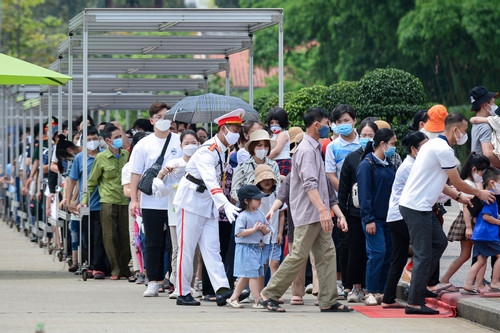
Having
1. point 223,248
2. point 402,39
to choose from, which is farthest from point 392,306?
point 402,39

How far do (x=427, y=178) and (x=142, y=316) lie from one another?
2879 millimetres

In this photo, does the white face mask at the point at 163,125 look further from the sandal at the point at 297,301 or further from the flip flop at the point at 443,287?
the flip flop at the point at 443,287

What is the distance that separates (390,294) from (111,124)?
5077 millimetres

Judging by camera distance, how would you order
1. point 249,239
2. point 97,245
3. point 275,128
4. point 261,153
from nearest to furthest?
point 249,239 → point 261,153 → point 275,128 → point 97,245

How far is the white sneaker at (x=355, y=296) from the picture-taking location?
1139 centimetres

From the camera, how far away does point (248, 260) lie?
10758 millimetres

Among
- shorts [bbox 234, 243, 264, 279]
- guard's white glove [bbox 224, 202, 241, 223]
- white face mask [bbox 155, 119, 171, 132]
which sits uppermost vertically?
white face mask [bbox 155, 119, 171, 132]

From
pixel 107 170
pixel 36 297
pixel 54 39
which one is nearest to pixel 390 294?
pixel 36 297

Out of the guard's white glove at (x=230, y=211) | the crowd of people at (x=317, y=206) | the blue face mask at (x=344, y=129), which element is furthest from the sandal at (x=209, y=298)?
the blue face mask at (x=344, y=129)

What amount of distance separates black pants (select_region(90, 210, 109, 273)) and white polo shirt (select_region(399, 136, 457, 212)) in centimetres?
543

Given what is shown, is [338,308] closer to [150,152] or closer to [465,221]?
[465,221]

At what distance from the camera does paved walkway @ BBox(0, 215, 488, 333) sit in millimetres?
9391

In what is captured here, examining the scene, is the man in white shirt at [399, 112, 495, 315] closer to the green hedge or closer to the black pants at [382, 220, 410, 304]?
the black pants at [382, 220, 410, 304]

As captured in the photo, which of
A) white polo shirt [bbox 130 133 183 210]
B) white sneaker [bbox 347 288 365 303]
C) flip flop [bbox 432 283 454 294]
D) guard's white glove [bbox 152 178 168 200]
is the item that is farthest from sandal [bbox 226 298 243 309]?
flip flop [bbox 432 283 454 294]
